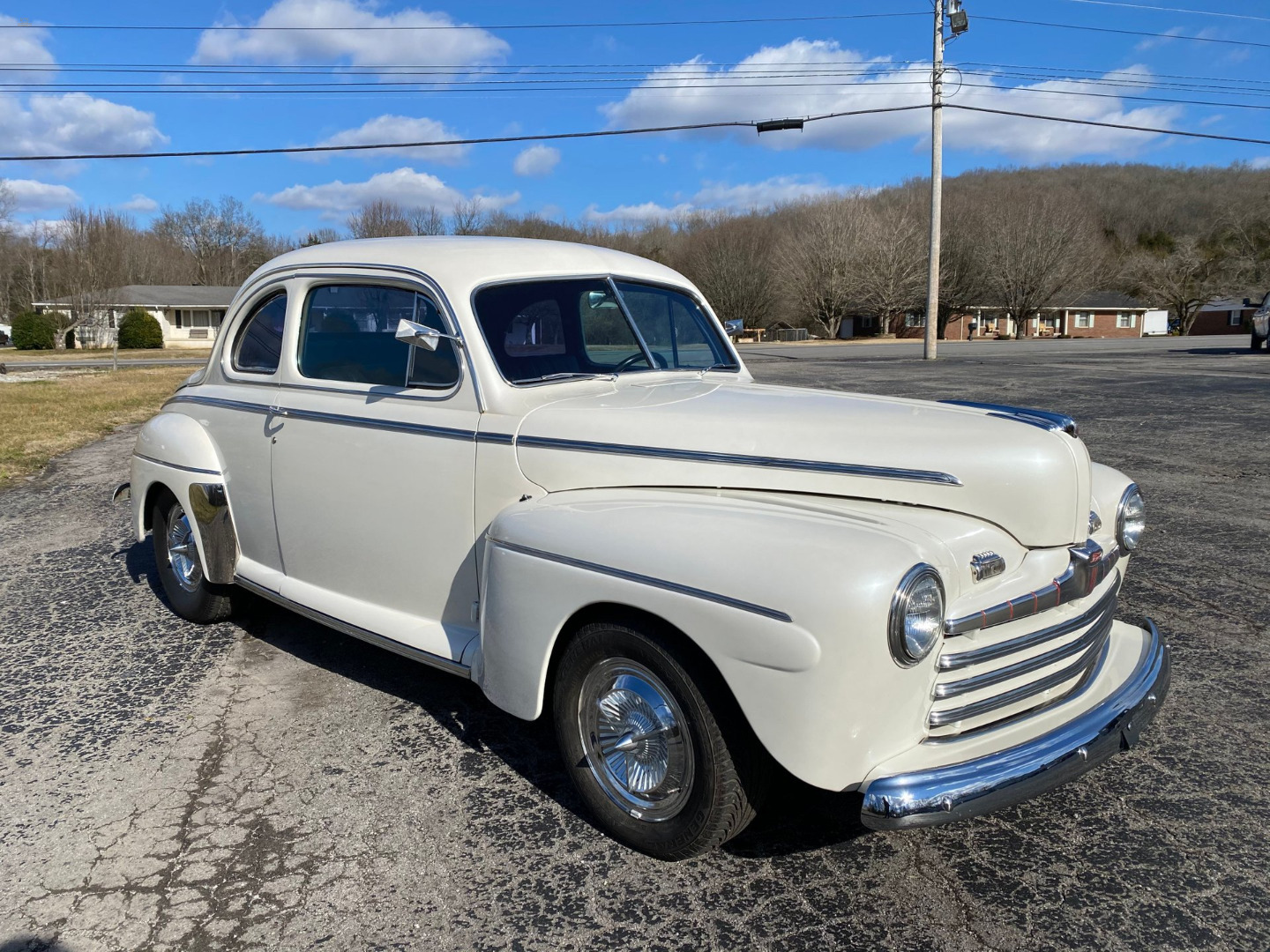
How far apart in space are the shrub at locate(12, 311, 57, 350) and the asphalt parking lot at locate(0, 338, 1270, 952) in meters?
57.4

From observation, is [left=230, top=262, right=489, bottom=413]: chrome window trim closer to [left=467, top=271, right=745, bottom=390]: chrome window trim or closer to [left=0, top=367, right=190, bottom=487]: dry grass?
[left=467, top=271, right=745, bottom=390]: chrome window trim

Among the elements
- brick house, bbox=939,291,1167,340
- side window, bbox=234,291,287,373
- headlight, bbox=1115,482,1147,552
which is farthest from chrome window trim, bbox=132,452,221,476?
brick house, bbox=939,291,1167,340

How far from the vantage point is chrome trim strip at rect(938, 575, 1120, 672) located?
2.36 meters

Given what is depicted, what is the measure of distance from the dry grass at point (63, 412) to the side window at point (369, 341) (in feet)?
22.9

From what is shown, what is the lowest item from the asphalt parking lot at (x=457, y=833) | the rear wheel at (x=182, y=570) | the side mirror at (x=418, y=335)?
the asphalt parking lot at (x=457, y=833)

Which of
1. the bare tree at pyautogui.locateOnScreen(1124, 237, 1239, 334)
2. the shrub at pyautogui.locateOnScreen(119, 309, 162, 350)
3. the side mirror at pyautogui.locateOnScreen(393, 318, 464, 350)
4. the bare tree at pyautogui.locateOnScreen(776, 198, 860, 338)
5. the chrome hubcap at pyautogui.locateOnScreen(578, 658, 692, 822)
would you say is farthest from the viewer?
the bare tree at pyautogui.locateOnScreen(1124, 237, 1239, 334)

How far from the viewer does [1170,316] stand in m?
84.5

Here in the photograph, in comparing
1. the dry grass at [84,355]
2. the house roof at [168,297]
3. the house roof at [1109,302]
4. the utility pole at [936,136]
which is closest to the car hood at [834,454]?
the utility pole at [936,136]

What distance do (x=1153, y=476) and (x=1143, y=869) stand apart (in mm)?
6179

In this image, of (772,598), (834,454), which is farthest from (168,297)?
(772,598)

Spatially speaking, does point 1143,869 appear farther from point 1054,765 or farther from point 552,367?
point 552,367

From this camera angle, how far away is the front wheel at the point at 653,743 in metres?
2.42

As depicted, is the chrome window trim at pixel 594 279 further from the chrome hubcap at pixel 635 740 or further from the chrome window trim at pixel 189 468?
the chrome window trim at pixel 189 468

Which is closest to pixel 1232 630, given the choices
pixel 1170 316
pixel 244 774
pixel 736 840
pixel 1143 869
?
pixel 1143 869
